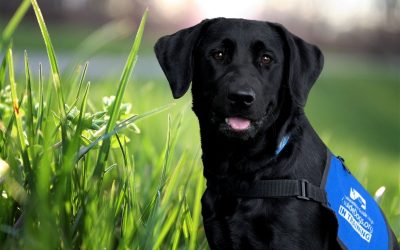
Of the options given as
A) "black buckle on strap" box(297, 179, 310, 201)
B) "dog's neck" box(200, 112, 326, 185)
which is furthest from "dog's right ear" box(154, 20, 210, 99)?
"black buckle on strap" box(297, 179, 310, 201)

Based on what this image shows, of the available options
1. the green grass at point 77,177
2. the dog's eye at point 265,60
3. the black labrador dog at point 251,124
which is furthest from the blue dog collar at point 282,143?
the green grass at point 77,177

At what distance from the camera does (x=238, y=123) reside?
304cm

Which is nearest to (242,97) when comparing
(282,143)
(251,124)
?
(251,124)

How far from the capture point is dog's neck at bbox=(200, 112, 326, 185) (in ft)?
9.81

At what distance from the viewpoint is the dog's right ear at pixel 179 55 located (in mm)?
3258

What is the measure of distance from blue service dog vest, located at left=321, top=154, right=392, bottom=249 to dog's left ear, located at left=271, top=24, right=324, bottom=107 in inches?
14.0

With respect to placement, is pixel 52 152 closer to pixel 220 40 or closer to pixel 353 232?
pixel 220 40

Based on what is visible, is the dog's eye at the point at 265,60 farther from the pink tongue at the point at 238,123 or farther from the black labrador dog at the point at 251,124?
the pink tongue at the point at 238,123

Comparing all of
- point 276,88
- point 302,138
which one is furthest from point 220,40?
point 302,138

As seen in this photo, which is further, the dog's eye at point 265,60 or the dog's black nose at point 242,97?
the dog's eye at point 265,60

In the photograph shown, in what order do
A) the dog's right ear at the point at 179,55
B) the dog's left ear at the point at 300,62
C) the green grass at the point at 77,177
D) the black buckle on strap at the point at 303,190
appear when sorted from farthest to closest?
the dog's right ear at the point at 179,55 < the dog's left ear at the point at 300,62 < the black buckle on strap at the point at 303,190 < the green grass at the point at 77,177

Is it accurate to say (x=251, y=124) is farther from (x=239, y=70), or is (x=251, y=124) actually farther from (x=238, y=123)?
(x=239, y=70)

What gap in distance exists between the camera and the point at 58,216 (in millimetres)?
2568

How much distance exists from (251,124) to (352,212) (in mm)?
608
